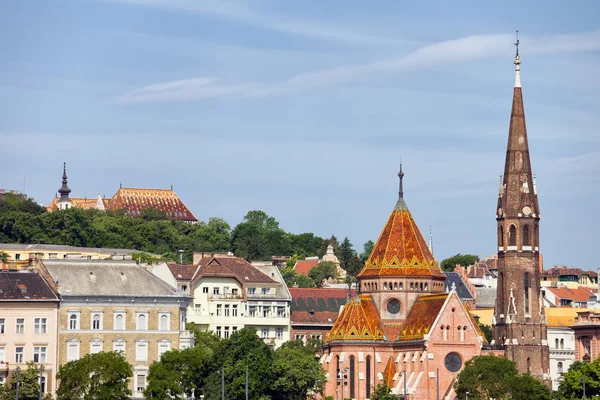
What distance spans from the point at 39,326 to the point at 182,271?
4260 cm

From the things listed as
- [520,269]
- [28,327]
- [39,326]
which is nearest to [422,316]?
[520,269]

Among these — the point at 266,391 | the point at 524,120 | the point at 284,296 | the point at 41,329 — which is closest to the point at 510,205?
the point at 524,120

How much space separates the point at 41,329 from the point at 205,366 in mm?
13404

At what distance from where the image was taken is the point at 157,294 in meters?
149

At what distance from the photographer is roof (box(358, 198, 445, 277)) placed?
170 meters

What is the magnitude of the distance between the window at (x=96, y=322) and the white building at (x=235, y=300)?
1335 inches

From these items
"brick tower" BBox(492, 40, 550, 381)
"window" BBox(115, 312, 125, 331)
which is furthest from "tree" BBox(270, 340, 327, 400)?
"brick tower" BBox(492, 40, 550, 381)

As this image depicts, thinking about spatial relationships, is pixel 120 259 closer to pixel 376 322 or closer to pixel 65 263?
pixel 65 263

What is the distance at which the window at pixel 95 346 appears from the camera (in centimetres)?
14525

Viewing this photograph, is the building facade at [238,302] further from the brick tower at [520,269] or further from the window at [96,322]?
the window at [96,322]

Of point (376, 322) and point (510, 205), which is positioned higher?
point (510, 205)

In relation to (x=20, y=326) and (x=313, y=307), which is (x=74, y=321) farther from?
(x=313, y=307)

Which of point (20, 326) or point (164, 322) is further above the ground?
point (164, 322)

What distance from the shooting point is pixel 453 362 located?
162250 millimetres
